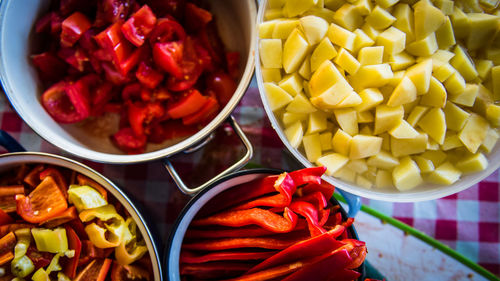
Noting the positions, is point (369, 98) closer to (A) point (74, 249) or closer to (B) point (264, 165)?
(B) point (264, 165)

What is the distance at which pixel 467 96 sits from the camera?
0.96m

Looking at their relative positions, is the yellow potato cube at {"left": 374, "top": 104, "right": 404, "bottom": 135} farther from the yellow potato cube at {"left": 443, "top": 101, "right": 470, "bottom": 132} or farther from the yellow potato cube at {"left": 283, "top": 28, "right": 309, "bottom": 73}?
the yellow potato cube at {"left": 283, "top": 28, "right": 309, "bottom": 73}

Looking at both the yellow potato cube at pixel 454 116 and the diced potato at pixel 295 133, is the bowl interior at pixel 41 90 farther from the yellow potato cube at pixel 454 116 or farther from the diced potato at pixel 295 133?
the yellow potato cube at pixel 454 116

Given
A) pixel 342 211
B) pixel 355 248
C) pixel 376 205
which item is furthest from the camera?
pixel 376 205

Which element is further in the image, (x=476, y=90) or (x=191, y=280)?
(x=191, y=280)

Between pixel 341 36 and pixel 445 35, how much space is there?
26 centimetres

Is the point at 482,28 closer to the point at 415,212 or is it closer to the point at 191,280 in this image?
the point at 415,212

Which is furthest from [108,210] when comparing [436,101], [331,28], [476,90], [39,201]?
[476,90]

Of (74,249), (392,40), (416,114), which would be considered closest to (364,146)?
(416,114)

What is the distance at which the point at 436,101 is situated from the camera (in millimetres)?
954

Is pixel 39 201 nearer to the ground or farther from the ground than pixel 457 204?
farther from the ground

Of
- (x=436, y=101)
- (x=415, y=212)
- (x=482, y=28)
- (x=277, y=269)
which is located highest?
(x=482, y=28)

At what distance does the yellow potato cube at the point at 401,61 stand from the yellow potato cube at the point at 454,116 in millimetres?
137

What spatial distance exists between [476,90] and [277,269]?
2.12 ft
